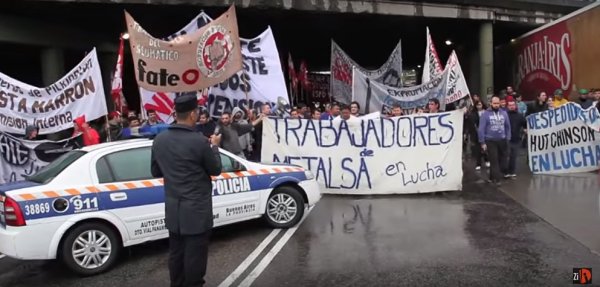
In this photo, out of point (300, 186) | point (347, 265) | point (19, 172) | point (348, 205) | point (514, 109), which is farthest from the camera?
point (514, 109)

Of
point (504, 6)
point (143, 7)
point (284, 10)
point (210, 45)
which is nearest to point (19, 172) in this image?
point (210, 45)

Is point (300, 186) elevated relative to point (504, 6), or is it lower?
lower

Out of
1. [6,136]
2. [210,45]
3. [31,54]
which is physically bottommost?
[6,136]

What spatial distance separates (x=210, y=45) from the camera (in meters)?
9.55

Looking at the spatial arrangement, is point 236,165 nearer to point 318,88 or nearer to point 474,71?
point 318,88

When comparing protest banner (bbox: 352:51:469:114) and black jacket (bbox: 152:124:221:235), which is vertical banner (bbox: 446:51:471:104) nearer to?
protest banner (bbox: 352:51:469:114)

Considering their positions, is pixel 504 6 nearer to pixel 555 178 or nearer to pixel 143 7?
pixel 555 178

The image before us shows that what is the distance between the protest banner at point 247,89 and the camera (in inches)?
405

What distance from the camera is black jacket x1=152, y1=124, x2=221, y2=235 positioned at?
412 centimetres

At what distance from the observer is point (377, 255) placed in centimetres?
609

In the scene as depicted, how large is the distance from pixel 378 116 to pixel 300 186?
3.00 m

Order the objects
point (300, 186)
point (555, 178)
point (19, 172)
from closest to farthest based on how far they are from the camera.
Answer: point (300, 186), point (19, 172), point (555, 178)

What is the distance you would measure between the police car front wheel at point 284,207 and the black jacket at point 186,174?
10.4 feet

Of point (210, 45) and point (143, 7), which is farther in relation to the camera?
point (143, 7)
